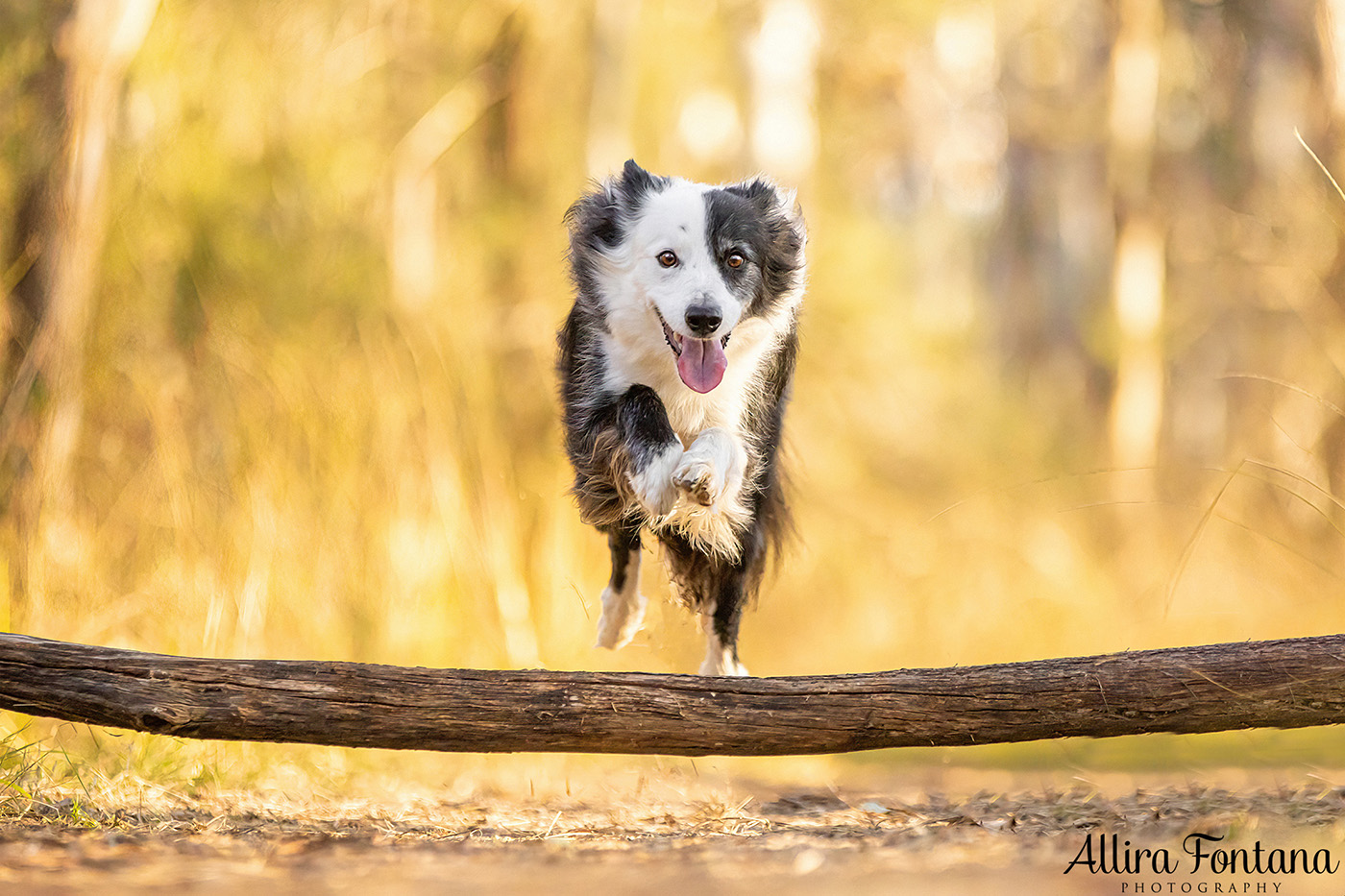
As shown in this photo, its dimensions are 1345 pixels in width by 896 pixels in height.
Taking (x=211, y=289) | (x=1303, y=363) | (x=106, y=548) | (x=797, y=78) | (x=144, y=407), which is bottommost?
(x=106, y=548)

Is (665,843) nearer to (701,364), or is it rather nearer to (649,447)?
(649,447)

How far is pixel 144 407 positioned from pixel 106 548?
3.03 feet

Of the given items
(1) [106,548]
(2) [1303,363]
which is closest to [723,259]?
(1) [106,548]

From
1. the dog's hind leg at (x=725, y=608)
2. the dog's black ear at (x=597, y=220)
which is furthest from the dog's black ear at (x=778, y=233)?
the dog's hind leg at (x=725, y=608)

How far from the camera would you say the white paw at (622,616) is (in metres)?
4.92

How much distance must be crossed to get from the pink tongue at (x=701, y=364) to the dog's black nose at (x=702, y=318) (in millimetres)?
86

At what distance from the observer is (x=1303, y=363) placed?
12555 millimetres

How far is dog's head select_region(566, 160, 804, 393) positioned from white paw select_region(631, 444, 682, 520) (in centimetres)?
25

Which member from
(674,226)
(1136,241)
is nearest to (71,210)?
(674,226)

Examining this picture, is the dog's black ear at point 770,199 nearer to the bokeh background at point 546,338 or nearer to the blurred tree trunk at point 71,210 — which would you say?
the bokeh background at point 546,338

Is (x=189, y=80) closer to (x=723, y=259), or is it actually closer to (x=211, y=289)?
(x=211, y=289)

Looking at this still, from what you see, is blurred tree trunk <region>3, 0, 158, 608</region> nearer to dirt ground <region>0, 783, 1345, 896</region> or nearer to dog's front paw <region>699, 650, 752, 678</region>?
dirt ground <region>0, 783, 1345, 896</region>

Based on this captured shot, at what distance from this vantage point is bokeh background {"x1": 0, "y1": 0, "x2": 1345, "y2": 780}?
21.0 ft

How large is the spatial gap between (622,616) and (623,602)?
0.05m
